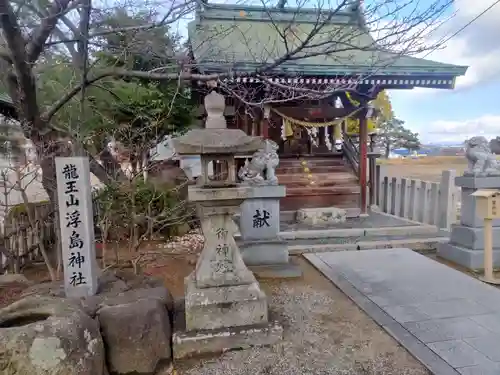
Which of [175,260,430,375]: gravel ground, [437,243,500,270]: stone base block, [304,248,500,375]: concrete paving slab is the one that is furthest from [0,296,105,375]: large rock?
[437,243,500,270]: stone base block

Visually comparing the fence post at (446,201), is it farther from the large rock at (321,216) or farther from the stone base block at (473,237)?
the large rock at (321,216)

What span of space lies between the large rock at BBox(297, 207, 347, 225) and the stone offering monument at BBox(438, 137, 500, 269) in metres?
2.94

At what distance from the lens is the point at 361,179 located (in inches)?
355

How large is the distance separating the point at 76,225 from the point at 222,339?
1675mm

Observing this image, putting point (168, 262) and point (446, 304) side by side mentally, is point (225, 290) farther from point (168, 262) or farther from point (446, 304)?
point (168, 262)

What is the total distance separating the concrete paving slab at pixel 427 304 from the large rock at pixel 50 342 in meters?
2.58

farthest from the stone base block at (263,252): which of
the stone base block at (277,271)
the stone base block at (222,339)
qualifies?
the stone base block at (222,339)

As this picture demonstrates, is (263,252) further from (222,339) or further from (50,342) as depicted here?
(50,342)

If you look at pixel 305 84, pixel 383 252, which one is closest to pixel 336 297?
pixel 383 252

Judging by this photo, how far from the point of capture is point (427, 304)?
13.6ft

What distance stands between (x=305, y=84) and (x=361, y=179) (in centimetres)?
278

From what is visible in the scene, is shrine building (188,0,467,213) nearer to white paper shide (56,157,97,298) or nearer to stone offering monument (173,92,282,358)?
stone offering monument (173,92,282,358)

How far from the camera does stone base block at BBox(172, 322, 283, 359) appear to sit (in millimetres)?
3209

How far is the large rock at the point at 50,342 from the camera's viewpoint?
242cm
